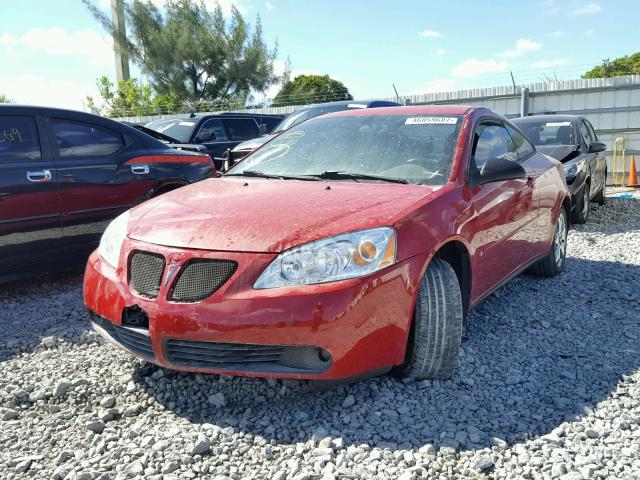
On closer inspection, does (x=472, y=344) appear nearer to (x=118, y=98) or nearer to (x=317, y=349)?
(x=317, y=349)

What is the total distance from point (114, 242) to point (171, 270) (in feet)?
2.04

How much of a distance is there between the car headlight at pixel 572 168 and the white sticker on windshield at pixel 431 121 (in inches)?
Result: 158

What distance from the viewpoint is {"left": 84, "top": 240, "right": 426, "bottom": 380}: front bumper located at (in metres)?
2.28

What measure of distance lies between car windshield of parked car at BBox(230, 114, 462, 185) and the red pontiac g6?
0.04ft

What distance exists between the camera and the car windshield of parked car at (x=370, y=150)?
10.5 feet

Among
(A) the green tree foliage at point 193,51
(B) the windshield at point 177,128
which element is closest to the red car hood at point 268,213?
(B) the windshield at point 177,128

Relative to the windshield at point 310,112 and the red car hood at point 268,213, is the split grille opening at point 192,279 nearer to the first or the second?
the red car hood at point 268,213

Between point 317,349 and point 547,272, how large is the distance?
311 cm

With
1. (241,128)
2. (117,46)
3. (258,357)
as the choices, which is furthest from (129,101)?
(258,357)

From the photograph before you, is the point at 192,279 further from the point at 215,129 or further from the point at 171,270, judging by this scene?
the point at 215,129

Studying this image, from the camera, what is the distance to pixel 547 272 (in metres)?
4.76

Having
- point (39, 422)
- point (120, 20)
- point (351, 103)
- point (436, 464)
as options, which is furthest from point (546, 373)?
point (120, 20)

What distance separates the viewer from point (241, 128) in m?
10.4

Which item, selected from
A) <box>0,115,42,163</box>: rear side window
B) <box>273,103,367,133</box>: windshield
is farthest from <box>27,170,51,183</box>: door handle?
<box>273,103,367,133</box>: windshield
